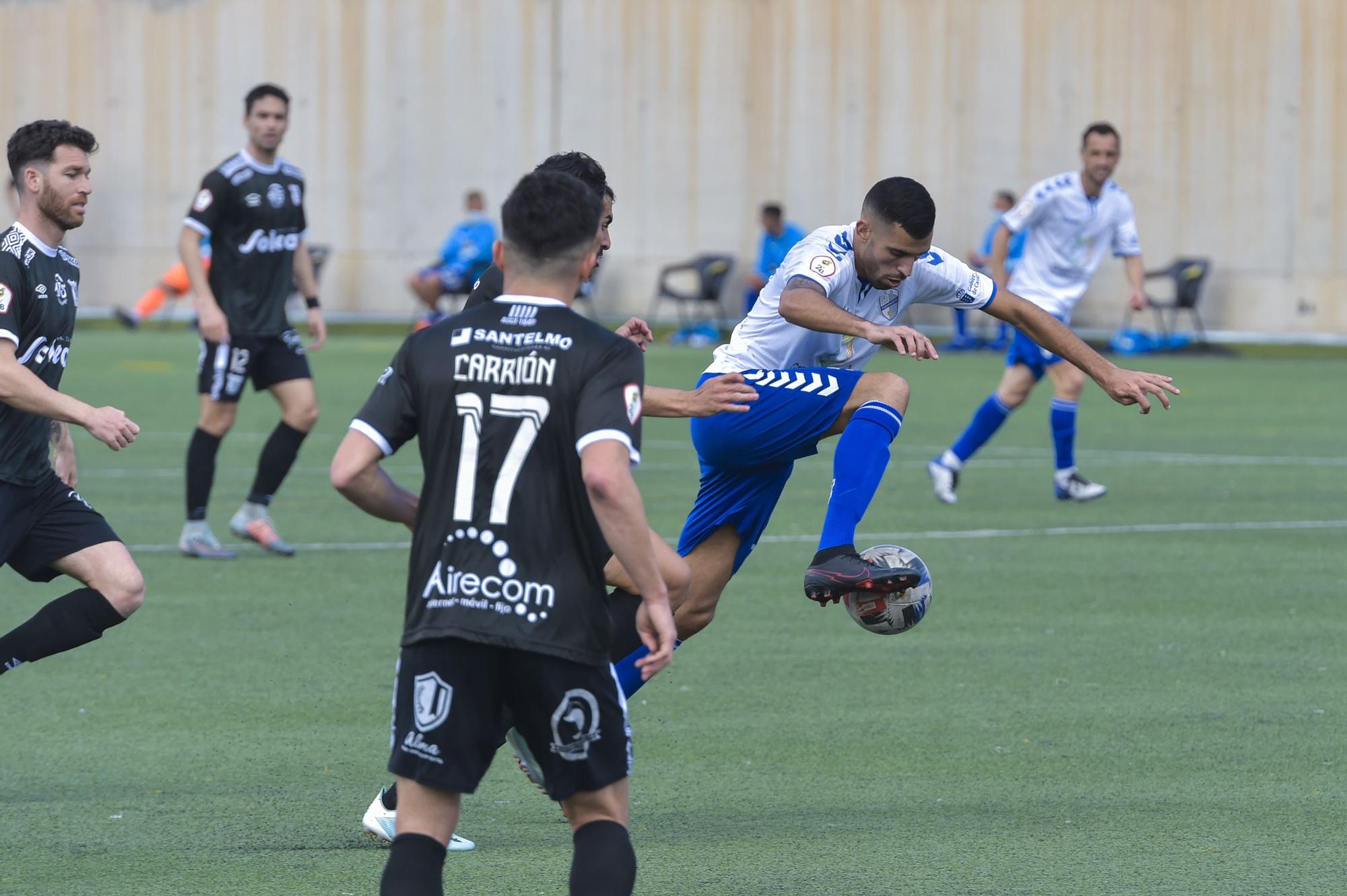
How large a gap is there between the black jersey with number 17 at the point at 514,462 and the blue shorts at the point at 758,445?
2.14 m

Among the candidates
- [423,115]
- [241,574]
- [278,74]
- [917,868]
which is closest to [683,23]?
[423,115]

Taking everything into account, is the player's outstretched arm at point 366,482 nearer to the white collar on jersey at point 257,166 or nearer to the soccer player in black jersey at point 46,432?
the soccer player in black jersey at point 46,432

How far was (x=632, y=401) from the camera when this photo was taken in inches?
153

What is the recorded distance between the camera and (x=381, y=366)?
24625 millimetres

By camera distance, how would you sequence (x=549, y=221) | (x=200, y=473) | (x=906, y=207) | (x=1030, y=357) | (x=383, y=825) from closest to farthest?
(x=549, y=221)
(x=383, y=825)
(x=906, y=207)
(x=200, y=473)
(x=1030, y=357)

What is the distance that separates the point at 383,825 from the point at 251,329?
5757 mm

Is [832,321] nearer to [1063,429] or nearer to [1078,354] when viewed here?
[1078,354]

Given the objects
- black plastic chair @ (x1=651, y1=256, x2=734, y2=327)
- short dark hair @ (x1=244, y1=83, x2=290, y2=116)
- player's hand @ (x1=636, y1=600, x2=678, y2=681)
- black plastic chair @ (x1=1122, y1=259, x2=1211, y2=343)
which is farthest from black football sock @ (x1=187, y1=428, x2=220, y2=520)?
black plastic chair @ (x1=651, y1=256, x2=734, y2=327)

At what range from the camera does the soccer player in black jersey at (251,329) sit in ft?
34.5

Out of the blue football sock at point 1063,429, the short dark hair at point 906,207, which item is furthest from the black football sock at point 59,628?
the blue football sock at point 1063,429

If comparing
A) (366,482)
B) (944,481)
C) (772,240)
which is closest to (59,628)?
(366,482)

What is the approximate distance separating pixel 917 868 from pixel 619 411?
194cm

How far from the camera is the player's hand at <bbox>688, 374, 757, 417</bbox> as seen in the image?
177 inches

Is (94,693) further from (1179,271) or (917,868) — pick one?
(1179,271)
